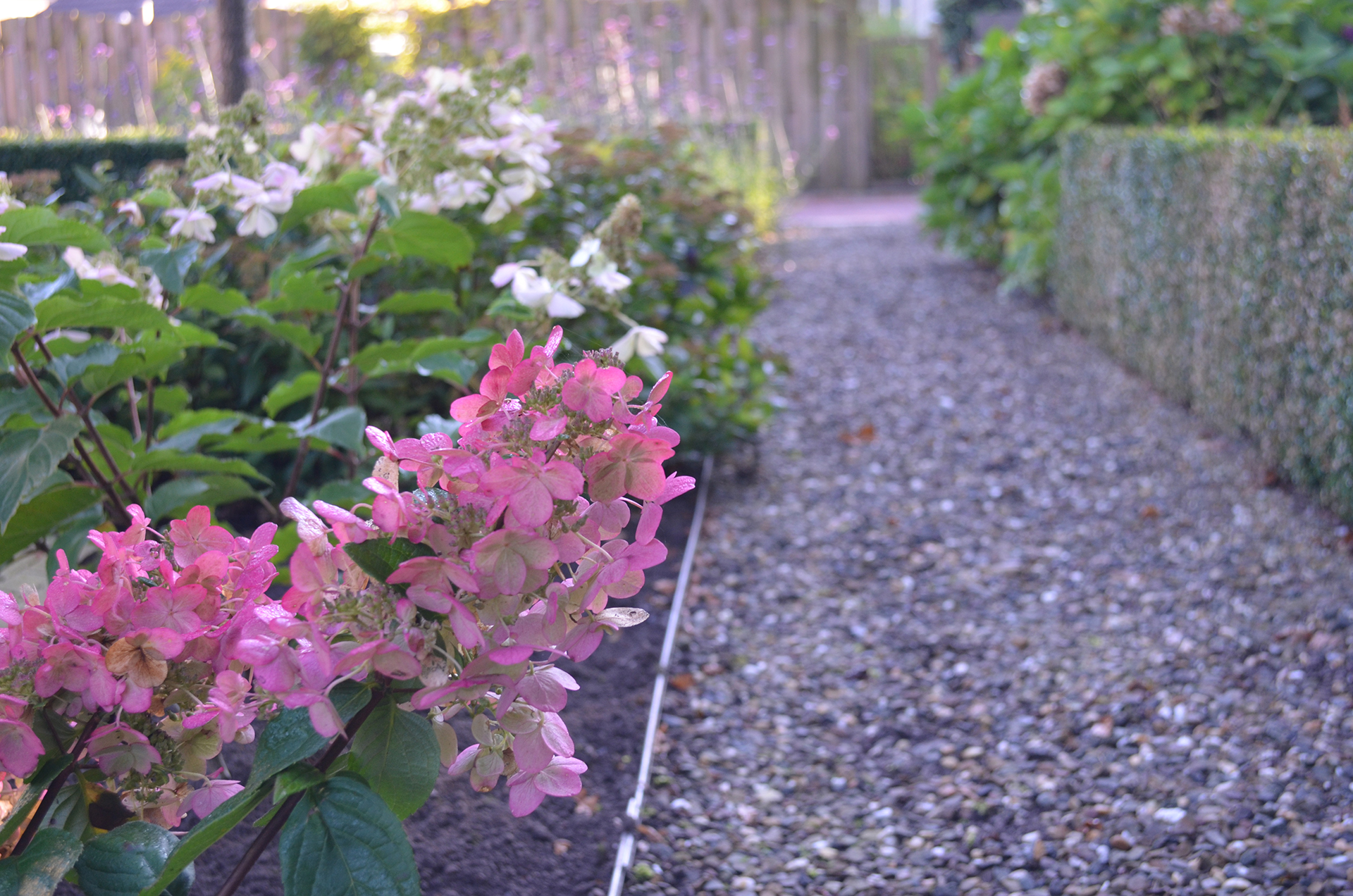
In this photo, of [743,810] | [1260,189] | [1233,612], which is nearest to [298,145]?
[743,810]

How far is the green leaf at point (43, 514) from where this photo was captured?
1.54 meters

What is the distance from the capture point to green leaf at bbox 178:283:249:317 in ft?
5.45

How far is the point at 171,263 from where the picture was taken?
159 centimetres

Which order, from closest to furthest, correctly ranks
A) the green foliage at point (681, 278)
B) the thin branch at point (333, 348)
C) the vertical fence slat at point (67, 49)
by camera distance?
→ the thin branch at point (333, 348), the green foliage at point (681, 278), the vertical fence slat at point (67, 49)

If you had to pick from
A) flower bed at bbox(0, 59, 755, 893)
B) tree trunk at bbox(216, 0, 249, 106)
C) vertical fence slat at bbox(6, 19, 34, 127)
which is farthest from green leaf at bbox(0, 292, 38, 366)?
vertical fence slat at bbox(6, 19, 34, 127)

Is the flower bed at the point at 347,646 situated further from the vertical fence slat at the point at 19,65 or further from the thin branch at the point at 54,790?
the vertical fence slat at the point at 19,65

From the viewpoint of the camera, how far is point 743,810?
2.09 meters

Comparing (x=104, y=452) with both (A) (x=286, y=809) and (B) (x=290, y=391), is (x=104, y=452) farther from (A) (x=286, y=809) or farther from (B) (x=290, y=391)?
(A) (x=286, y=809)

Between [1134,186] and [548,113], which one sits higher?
[548,113]

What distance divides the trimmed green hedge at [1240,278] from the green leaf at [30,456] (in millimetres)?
3017

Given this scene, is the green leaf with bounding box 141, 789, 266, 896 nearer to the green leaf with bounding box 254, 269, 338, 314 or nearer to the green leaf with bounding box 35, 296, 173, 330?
the green leaf with bounding box 35, 296, 173, 330

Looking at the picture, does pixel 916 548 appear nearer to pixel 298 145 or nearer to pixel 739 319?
pixel 739 319

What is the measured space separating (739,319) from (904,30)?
16.5 m

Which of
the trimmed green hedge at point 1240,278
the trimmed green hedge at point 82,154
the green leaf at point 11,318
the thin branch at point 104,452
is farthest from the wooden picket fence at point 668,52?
the green leaf at point 11,318
